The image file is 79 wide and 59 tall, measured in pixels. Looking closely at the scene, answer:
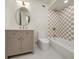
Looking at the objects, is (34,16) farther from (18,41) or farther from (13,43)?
(13,43)

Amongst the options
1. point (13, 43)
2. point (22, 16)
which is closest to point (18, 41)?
point (13, 43)

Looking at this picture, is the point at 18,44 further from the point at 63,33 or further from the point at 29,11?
the point at 63,33

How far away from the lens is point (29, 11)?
3.34 m

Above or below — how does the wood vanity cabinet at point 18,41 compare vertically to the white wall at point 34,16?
below

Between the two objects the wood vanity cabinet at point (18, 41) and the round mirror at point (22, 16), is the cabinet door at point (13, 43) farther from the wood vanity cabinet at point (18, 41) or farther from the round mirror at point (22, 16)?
the round mirror at point (22, 16)

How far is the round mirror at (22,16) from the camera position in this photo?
309 centimetres

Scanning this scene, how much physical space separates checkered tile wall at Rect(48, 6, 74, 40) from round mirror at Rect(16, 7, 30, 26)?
4.58ft

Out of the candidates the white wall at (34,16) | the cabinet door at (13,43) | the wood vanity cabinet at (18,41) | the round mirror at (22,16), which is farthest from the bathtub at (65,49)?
the round mirror at (22,16)

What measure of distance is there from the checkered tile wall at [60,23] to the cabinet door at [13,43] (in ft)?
7.14

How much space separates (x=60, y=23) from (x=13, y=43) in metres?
2.97

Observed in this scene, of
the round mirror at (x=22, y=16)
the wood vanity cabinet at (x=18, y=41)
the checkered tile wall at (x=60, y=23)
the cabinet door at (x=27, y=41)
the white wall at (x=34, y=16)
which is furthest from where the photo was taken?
the checkered tile wall at (x=60, y=23)

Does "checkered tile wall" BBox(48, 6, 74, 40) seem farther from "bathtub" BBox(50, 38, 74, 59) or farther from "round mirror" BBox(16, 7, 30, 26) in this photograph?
"round mirror" BBox(16, 7, 30, 26)

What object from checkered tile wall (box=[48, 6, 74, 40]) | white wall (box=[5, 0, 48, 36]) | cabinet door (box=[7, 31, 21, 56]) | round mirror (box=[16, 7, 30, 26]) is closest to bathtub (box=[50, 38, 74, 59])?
checkered tile wall (box=[48, 6, 74, 40])
